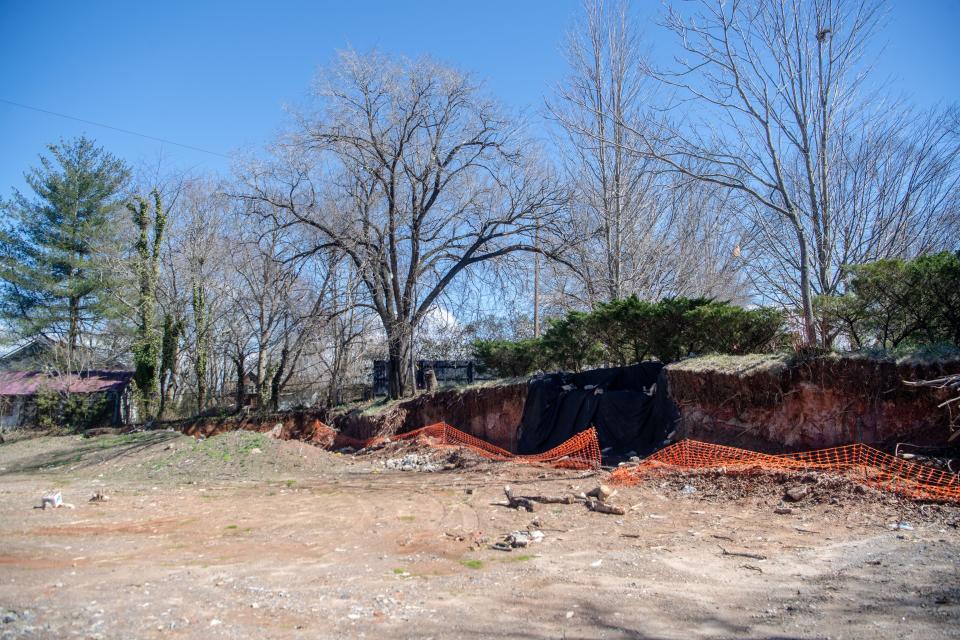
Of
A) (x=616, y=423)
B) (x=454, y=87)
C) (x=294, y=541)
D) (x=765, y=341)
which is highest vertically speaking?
(x=454, y=87)

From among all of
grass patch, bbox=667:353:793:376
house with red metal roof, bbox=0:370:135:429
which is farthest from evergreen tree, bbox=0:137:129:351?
grass patch, bbox=667:353:793:376

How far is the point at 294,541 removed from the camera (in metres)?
7.17

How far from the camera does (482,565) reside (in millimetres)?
5883

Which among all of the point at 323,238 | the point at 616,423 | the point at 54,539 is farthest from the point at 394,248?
the point at 54,539

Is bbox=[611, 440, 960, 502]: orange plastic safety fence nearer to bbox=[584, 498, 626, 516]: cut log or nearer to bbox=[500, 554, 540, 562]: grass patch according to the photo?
bbox=[584, 498, 626, 516]: cut log

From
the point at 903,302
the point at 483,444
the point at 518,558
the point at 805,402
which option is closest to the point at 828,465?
the point at 805,402

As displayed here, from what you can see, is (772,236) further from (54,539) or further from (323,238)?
(54,539)

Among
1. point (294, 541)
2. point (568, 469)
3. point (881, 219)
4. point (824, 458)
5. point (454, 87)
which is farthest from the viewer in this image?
point (454, 87)

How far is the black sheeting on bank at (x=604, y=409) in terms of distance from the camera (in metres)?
11.9

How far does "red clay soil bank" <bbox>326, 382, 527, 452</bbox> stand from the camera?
15391mm

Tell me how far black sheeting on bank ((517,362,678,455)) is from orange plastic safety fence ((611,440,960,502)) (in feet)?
2.74

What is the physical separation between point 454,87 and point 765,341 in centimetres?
1107

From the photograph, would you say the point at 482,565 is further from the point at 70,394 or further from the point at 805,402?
the point at 70,394

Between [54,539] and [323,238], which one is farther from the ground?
[323,238]
